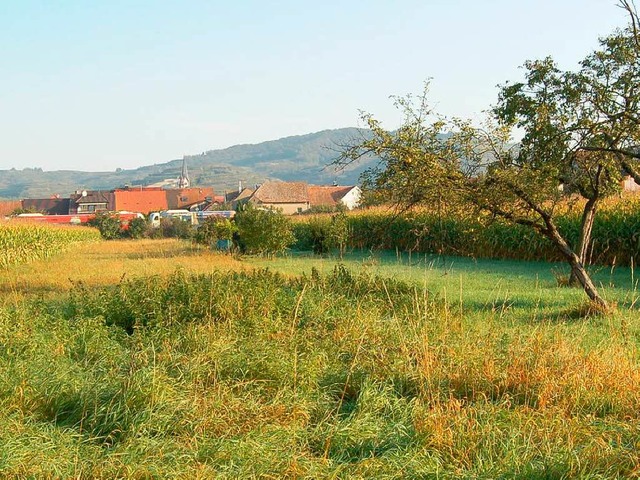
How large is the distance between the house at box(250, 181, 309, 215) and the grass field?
256ft

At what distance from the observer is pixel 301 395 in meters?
6.33

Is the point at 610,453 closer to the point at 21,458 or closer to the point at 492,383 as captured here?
the point at 492,383

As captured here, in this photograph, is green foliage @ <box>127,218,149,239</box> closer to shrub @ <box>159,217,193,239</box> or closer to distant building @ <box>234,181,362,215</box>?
shrub @ <box>159,217,193,239</box>

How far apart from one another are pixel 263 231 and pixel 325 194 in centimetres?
6750

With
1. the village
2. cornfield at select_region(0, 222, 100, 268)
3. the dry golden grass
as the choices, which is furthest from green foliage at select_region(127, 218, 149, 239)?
the village

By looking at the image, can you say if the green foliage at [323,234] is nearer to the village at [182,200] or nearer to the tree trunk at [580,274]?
the tree trunk at [580,274]

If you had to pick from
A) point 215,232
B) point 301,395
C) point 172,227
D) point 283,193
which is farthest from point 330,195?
point 301,395

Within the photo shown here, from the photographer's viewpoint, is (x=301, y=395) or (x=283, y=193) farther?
(x=283, y=193)

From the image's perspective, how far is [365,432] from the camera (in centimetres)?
539

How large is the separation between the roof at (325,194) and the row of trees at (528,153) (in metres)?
78.1

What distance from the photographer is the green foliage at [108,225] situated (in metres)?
57.3

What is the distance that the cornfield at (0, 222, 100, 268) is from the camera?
27.0 metres

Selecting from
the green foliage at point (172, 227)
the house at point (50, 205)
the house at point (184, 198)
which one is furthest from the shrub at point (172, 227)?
the house at point (50, 205)

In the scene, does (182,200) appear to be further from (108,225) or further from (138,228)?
(138,228)
